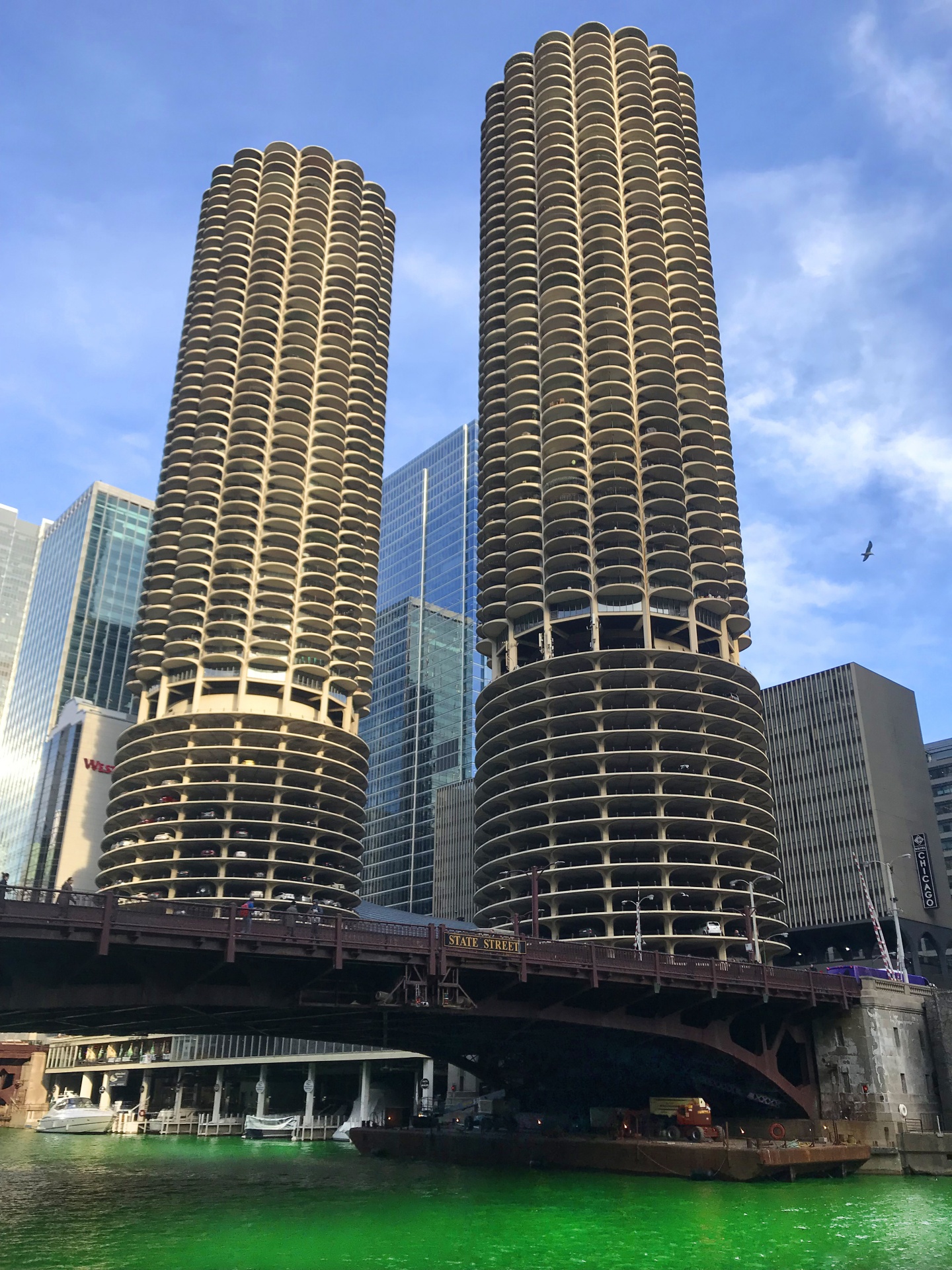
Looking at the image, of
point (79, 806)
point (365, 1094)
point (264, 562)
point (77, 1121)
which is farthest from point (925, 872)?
point (79, 806)

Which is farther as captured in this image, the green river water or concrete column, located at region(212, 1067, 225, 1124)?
concrete column, located at region(212, 1067, 225, 1124)

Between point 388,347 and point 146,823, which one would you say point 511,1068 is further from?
point 388,347

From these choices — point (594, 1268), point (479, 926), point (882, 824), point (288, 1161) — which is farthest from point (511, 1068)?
point (882, 824)

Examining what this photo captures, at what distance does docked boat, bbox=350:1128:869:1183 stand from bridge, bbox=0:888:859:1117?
6.14 meters

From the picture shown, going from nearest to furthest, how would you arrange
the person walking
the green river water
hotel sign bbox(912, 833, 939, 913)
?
1. the green river water
2. the person walking
3. hotel sign bbox(912, 833, 939, 913)

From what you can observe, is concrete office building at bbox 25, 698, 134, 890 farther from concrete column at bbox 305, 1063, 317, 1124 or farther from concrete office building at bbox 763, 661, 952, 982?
concrete office building at bbox 763, 661, 952, 982

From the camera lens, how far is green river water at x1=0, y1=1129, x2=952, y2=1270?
140ft

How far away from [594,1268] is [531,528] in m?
108

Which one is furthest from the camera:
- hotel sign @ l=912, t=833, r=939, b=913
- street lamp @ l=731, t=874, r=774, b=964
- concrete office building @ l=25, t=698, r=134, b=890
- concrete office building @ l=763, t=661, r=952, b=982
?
concrete office building @ l=25, t=698, r=134, b=890

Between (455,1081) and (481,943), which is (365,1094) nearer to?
(455,1081)

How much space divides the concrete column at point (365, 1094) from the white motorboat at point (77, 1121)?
126 ft

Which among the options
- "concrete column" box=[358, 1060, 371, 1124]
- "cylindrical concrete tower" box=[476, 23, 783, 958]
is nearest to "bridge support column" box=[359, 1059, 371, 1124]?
"concrete column" box=[358, 1060, 371, 1124]

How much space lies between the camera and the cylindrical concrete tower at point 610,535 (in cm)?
11800

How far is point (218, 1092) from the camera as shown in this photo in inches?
5704
